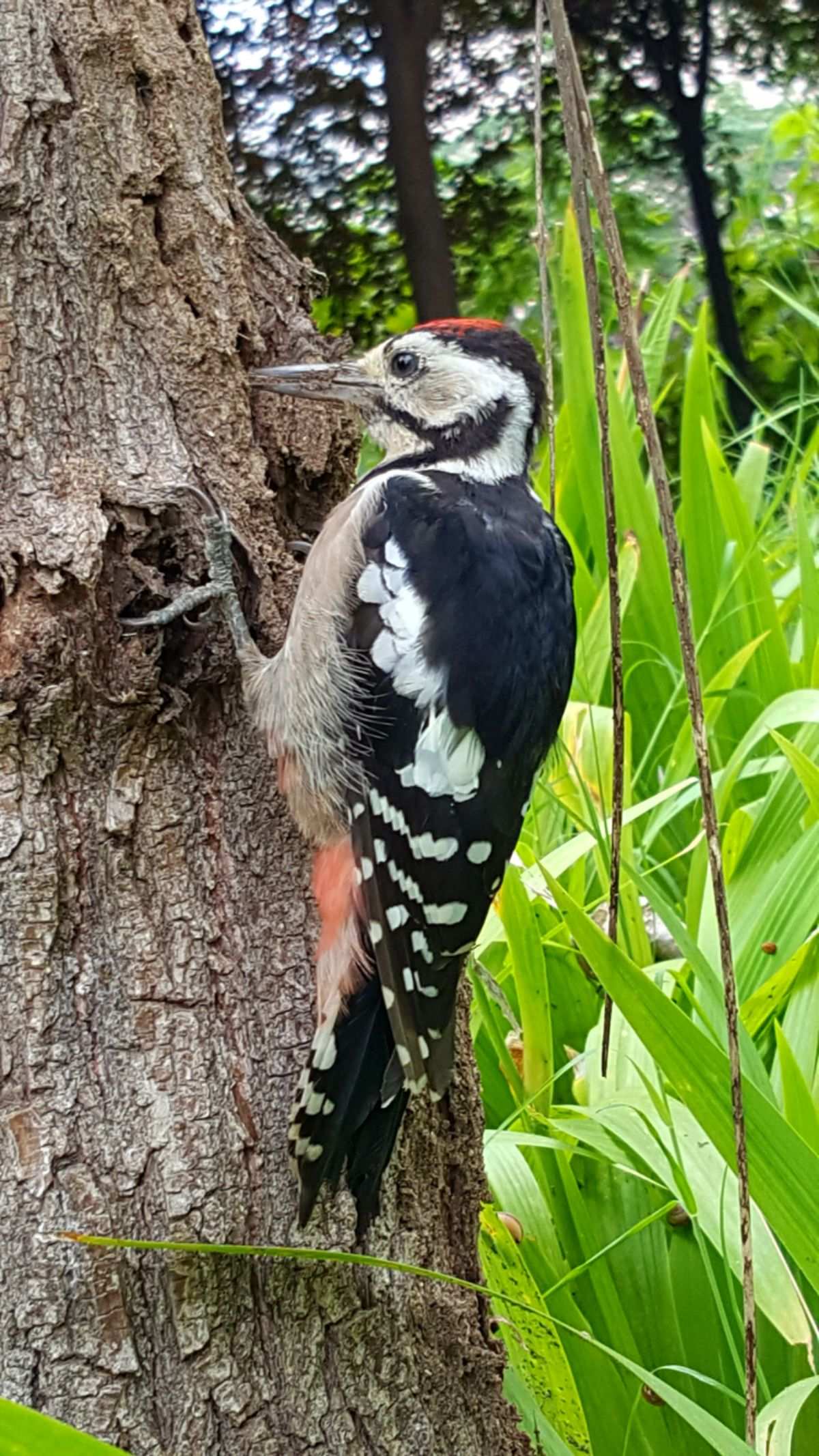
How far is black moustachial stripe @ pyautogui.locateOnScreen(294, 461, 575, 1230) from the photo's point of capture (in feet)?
4.45

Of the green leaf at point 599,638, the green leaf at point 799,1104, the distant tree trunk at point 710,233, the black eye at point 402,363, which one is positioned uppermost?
the distant tree trunk at point 710,233

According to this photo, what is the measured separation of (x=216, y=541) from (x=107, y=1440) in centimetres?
88

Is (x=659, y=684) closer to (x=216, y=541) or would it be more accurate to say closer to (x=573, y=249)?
(x=573, y=249)

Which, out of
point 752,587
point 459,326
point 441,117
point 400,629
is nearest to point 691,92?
point 441,117

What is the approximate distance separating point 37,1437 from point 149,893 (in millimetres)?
579

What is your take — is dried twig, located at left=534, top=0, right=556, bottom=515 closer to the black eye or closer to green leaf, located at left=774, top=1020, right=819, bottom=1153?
the black eye

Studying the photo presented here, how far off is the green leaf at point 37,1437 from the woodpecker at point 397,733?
47 cm

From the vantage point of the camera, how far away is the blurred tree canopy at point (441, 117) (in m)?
3.49

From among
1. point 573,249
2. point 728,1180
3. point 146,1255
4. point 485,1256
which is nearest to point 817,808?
point 728,1180

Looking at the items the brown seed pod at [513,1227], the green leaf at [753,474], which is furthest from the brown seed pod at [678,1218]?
the green leaf at [753,474]

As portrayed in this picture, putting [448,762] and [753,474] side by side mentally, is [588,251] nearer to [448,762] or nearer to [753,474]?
[448,762]

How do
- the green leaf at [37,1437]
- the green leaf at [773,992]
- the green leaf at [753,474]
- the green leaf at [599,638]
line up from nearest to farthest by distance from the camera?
1. the green leaf at [37,1437]
2. the green leaf at [773,992]
3. the green leaf at [599,638]
4. the green leaf at [753,474]

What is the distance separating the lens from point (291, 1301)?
49.6 inches

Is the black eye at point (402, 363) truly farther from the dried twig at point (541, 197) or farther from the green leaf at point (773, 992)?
the green leaf at point (773, 992)
